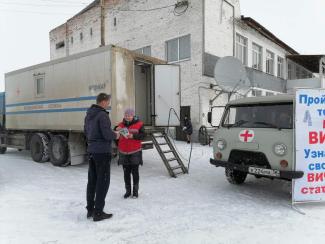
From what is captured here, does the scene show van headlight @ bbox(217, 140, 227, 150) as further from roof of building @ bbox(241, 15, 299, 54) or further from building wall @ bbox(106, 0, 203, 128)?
roof of building @ bbox(241, 15, 299, 54)

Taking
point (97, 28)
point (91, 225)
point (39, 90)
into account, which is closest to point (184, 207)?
point (91, 225)

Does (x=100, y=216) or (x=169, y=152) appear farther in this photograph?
(x=169, y=152)

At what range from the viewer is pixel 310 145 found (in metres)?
5.19

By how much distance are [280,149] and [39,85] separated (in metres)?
7.95

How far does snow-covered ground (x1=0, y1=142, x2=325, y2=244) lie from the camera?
400cm

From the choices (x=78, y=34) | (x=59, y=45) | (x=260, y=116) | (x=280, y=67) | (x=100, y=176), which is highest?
(x=78, y=34)

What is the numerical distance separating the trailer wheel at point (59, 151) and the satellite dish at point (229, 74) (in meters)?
7.94

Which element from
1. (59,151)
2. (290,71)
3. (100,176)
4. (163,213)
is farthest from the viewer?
(290,71)

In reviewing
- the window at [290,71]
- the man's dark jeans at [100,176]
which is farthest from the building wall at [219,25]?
the man's dark jeans at [100,176]

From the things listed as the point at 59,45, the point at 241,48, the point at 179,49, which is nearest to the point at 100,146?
the point at 179,49

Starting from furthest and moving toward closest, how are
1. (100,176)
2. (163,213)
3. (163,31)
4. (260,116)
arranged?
(163,31) < (260,116) < (163,213) < (100,176)

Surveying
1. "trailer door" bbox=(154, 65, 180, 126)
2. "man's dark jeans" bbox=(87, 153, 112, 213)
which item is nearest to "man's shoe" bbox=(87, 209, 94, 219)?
"man's dark jeans" bbox=(87, 153, 112, 213)

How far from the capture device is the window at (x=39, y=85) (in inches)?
383

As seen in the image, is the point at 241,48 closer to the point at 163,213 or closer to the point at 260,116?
the point at 260,116
